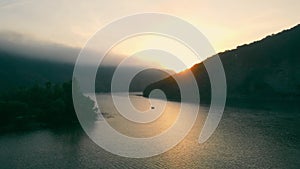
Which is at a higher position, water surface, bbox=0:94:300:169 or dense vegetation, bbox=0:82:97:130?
dense vegetation, bbox=0:82:97:130

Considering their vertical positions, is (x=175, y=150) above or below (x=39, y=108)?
below

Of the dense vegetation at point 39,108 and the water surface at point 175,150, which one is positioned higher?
the dense vegetation at point 39,108

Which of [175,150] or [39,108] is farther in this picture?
[39,108]

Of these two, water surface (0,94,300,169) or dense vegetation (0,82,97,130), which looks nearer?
water surface (0,94,300,169)

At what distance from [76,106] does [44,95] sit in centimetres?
1337

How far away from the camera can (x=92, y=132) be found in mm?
99375

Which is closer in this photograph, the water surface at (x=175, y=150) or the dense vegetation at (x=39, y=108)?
the water surface at (x=175, y=150)

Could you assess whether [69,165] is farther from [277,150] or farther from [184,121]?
[184,121]

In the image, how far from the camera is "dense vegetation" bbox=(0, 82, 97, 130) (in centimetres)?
10575

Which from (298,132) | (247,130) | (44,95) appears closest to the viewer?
(298,132)

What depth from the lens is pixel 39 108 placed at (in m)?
117

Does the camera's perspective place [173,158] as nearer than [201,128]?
Yes

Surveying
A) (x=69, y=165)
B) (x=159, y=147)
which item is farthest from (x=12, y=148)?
(x=159, y=147)

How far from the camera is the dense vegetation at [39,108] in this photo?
347 feet
